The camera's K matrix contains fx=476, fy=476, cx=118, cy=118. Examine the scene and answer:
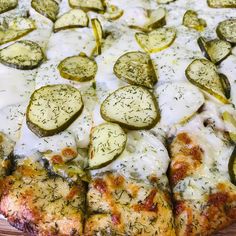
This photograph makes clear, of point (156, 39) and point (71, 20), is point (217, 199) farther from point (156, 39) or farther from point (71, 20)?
point (71, 20)

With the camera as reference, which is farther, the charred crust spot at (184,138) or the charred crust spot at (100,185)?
the charred crust spot at (184,138)

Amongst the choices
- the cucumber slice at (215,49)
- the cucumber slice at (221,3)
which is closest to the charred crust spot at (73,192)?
the cucumber slice at (215,49)

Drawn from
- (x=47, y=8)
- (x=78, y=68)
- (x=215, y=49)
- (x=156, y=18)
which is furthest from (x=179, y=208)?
(x=47, y=8)

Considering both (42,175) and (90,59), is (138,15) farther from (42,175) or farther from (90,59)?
(42,175)

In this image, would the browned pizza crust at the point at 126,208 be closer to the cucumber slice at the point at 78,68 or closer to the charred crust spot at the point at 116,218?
the charred crust spot at the point at 116,218

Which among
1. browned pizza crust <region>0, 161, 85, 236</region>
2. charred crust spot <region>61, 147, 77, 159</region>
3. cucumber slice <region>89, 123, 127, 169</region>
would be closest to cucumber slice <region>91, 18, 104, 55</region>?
cucumber slice <region>89, 123, 127, 169</region>

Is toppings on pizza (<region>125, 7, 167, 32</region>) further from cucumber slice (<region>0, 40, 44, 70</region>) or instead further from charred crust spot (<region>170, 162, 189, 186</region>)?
charred crust spot (<region>170, 162, 189, 186</region>)

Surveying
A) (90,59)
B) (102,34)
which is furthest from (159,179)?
(102,34)
